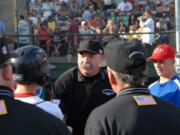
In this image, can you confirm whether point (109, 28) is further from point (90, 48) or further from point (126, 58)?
point (126, 58)

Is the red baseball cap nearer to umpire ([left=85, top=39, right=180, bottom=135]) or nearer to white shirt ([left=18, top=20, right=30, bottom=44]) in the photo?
umpire ([left=85, top=39, right=180, bottom=135])

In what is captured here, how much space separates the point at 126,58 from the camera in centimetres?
317

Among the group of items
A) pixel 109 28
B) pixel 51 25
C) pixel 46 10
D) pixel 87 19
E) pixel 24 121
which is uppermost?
pixel 46 10

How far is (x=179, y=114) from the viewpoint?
316 cm

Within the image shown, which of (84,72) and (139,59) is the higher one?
(139,59)

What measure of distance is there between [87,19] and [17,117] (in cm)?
1478

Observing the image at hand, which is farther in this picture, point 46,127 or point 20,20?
point 20,20

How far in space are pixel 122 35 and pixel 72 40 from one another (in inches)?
59.6

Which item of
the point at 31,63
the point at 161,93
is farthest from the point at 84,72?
the point at 31,63

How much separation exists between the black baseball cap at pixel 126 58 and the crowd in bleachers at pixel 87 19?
10421 mm

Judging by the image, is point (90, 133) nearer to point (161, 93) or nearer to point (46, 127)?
point (46, 127)

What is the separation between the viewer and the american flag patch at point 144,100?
3080mm

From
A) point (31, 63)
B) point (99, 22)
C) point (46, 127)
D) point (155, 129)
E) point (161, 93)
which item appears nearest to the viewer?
point (46, 127)

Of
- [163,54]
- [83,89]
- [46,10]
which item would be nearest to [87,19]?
[46,10]
